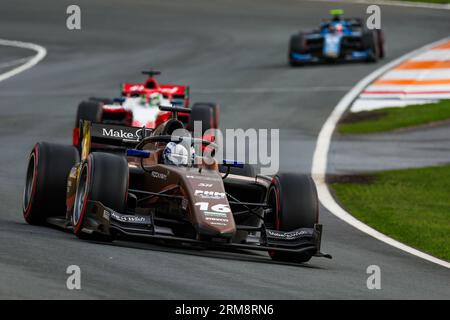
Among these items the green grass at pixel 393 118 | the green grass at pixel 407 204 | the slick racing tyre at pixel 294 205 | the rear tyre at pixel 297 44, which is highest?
the rear tyre at pixel 297 44

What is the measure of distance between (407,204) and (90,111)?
6.79 metres

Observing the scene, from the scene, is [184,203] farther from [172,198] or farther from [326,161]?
[326,161]

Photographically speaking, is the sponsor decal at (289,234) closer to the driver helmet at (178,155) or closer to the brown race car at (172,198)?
the brown race car at (172,198)

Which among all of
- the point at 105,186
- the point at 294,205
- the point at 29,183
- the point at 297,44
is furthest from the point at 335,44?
the point at 105,186

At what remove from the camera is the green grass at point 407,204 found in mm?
15367

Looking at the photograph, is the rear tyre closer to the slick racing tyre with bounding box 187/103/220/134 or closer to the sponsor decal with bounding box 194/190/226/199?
the slick racing tyre with bounding box 187/103/220/134

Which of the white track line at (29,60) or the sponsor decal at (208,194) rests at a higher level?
the white track line at (29,60)

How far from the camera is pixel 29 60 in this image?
36.4 m

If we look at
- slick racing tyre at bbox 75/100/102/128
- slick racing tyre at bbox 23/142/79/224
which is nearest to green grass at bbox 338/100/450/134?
slick racing tyre at bbox 75/100/102/128

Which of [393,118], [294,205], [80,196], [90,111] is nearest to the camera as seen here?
[294,205]

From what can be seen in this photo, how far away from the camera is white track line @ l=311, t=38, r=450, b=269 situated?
1471cm

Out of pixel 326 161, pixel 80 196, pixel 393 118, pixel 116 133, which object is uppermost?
pixel 116 133

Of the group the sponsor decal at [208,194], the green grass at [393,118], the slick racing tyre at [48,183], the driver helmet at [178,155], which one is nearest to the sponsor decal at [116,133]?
the slick racing tyre at [48,183]

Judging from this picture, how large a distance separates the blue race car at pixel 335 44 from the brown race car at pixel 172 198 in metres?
21.9
